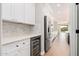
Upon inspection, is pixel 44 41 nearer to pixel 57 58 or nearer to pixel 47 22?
pixel 47 22

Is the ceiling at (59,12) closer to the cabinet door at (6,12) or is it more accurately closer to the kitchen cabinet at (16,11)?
the kitchen cabinet at (16,11)

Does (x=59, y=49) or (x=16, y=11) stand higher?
(x=16, y=11)

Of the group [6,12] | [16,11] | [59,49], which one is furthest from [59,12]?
[6,12]

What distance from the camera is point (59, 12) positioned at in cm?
547

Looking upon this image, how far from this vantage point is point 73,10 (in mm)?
1083

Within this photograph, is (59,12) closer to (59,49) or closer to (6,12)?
(59,49)

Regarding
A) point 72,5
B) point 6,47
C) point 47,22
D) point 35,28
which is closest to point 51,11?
point 47,22

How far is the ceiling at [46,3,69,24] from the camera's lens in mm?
5316

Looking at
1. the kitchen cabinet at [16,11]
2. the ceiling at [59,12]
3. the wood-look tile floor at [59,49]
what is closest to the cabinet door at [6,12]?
the kitchen cabinet at [16,11]

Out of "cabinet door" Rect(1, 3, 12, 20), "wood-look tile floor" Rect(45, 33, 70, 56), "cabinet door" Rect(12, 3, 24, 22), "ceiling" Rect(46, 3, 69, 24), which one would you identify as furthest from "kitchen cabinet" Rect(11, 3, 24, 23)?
"ceiling" Rect(46, 3, 69, 24)

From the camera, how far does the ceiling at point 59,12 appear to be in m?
5.32

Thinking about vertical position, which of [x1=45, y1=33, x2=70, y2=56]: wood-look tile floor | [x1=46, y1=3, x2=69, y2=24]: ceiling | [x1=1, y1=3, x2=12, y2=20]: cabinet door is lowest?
[x1=45, y1=33, x2=70, y2=56]: wood-look tile floor

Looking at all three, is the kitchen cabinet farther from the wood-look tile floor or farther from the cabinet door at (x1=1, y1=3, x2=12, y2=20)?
the wood-look tile floor

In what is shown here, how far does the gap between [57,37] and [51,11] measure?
1.89 m
